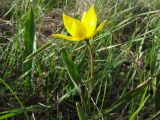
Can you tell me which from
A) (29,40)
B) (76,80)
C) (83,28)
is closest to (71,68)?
(76,80)

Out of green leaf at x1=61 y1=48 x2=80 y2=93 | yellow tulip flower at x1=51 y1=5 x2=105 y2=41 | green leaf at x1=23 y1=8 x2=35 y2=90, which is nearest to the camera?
yellow tulip flower at x1=51 y1=5 x2=105 y2=41

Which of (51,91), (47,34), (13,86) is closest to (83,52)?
(51,91)

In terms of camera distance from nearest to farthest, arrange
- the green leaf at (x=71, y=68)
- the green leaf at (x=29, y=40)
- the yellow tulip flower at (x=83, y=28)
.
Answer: the yellow tulip flower at (x=83, y=28) → the green leaf at (x=71, y=68) → the green leaf at (x=29, y=40)

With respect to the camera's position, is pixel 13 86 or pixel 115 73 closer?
pixel 13 86

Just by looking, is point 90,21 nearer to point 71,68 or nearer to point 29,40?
point 71,68

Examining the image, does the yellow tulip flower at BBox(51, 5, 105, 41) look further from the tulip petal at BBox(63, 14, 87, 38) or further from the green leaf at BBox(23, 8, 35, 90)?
the green leaf at BBox(23, 8, 35, 90)

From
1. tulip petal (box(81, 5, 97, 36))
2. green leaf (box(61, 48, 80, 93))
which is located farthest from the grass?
tulip petal (box(81, 5, 97, 36))

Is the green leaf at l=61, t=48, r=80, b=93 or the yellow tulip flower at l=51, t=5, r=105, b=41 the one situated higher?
the yellow tulip flower at l=51, t=5, r=105, b=41

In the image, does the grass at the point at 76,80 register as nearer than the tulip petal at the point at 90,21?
No

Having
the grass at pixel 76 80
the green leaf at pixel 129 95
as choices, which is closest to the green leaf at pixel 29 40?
the grass at pixel 76 80

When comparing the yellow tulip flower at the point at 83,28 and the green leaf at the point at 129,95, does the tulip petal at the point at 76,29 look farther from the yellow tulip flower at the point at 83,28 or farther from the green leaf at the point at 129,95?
the green leaf at the point at 129,95

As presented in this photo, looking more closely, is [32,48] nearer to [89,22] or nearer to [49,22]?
[89,22]
